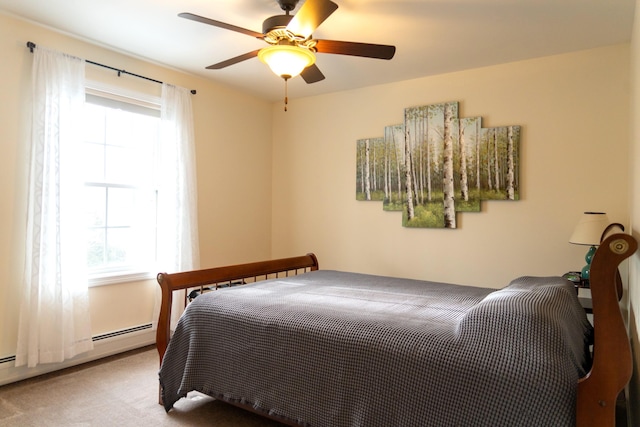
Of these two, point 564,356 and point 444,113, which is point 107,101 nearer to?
point 444,113

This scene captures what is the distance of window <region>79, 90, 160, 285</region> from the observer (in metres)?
3.28

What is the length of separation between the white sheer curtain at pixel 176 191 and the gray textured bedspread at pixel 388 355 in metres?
1.37

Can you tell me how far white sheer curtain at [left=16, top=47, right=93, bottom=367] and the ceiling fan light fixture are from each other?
5.32 feet

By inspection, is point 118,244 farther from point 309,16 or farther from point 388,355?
point 388,355

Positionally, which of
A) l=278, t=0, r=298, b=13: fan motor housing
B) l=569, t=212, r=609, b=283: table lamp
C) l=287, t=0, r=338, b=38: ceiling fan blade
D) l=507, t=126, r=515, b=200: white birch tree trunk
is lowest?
l=569, t=212, r=609, b=283: table lamp

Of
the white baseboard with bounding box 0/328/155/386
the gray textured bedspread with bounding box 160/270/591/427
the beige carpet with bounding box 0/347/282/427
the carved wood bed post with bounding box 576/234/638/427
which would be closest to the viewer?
the carved wood bed post with bounding box 576/234/638/427

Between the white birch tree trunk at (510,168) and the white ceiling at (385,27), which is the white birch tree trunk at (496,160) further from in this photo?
the white ceiling at (385,27)

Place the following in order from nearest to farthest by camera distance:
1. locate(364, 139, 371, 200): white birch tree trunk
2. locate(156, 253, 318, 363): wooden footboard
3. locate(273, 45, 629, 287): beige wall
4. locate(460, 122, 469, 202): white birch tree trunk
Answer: locate(156, 253, 318, 363): wooden footboard, locate(273, 45, 629, 287): beige wall, locate(460, 122, 469, 202): white birch tree trunk, locate(364, 139, 371, 200): white birch tree trunk

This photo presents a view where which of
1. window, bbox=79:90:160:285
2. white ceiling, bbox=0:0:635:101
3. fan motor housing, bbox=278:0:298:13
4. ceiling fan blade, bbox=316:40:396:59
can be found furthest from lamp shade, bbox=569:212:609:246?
window, bbox=79:90:160:285

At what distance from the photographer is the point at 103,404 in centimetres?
250

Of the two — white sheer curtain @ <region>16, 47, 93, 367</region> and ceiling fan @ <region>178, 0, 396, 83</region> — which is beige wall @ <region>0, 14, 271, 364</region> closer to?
white sheer curtain @ <region>16, 47, 93, 367</region>

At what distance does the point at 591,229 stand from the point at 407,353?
6.13 feet

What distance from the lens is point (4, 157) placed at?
9.00 ft

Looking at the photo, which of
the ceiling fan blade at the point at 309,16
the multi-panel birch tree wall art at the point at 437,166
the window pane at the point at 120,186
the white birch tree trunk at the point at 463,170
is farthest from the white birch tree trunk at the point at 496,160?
the window pane at the point at 120,186
